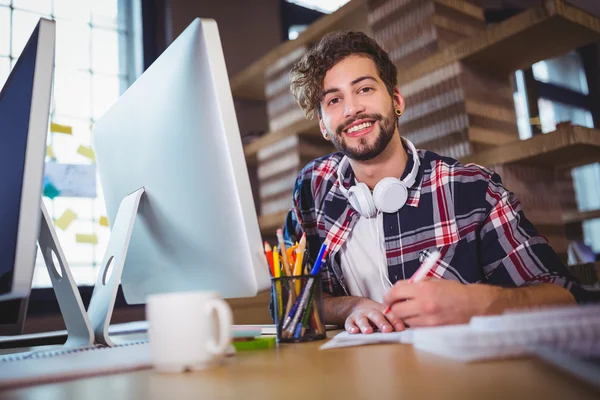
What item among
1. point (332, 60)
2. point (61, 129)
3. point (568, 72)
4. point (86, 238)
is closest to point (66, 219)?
point (86, 238)

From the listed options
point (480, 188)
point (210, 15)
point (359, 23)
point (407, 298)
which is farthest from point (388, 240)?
point (210, 15)

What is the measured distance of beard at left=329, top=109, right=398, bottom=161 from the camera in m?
1.33

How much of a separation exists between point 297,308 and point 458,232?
0.56 m

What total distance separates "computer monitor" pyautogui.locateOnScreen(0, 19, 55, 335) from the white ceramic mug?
0.15m

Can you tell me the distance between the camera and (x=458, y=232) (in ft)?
3.88

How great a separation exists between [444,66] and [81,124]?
1.87 m

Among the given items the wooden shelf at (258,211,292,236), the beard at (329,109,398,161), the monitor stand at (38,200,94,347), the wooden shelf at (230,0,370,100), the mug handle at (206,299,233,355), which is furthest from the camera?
the wooden shelf at (258,211,292,236)

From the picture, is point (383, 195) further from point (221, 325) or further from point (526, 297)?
point (221, 325)

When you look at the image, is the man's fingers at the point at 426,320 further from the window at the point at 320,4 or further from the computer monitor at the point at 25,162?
the window at the point at 320,4

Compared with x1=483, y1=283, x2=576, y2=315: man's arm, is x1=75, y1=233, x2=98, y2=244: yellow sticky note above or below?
above

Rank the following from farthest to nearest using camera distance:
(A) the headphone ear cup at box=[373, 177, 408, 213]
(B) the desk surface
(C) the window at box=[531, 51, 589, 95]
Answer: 1. (C) the window at box=[531, 51, 589, 95]
2. (A) the headphone ear cup at box=[373, 177, 408, 213]
3. (B) the desk surface

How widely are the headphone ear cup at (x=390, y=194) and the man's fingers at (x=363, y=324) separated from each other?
0.42m

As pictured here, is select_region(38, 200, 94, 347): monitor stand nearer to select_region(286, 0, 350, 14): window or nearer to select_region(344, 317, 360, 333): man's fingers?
select_region(344, 317, 360, 333): man's fingers

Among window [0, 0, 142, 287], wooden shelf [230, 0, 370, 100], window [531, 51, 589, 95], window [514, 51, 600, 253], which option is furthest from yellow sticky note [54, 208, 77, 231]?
window [531, 51, 589, 95]
